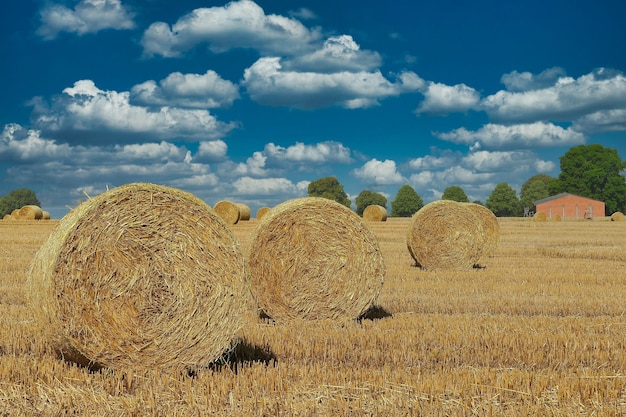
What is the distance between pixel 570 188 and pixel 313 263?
8392cm

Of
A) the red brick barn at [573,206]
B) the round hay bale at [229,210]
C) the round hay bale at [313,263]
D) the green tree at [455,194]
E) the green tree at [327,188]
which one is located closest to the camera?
the round hay bale at [313,263]

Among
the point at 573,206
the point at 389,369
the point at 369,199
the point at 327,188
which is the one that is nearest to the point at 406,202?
the point at 369,199

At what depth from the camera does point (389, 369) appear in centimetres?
617

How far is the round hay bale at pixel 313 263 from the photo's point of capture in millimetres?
9375

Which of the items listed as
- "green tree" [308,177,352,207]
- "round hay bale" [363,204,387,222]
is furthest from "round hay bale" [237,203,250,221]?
"green tree" [308,177,352,207]

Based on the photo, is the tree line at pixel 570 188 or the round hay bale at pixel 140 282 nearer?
the round hay bale at pixel 140 282

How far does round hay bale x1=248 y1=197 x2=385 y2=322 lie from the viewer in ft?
30.8

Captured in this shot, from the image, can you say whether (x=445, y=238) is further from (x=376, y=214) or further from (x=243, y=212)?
(x=376, y=214)

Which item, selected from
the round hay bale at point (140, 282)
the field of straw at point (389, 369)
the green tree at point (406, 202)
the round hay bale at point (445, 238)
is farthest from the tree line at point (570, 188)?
the round hay bale at point (140, 282)

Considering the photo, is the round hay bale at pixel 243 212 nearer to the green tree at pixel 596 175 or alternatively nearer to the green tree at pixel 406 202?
the green tree at pixel 596 175

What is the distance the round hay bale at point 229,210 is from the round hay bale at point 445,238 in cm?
1757

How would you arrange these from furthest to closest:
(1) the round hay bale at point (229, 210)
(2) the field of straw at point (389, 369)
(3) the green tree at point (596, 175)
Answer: (3) the green tree at point (596, 175)
(1) the round hay bale at point (229, 210)
(2) the field of straw at point (389, 369)

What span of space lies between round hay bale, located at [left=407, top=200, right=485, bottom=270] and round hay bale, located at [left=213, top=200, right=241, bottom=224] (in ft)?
57.6

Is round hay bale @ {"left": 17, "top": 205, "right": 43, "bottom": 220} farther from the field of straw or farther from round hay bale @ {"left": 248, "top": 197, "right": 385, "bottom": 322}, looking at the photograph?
round hay bale @ {"left": 248, "top": 197, "right": 385, "bottom": 322}
